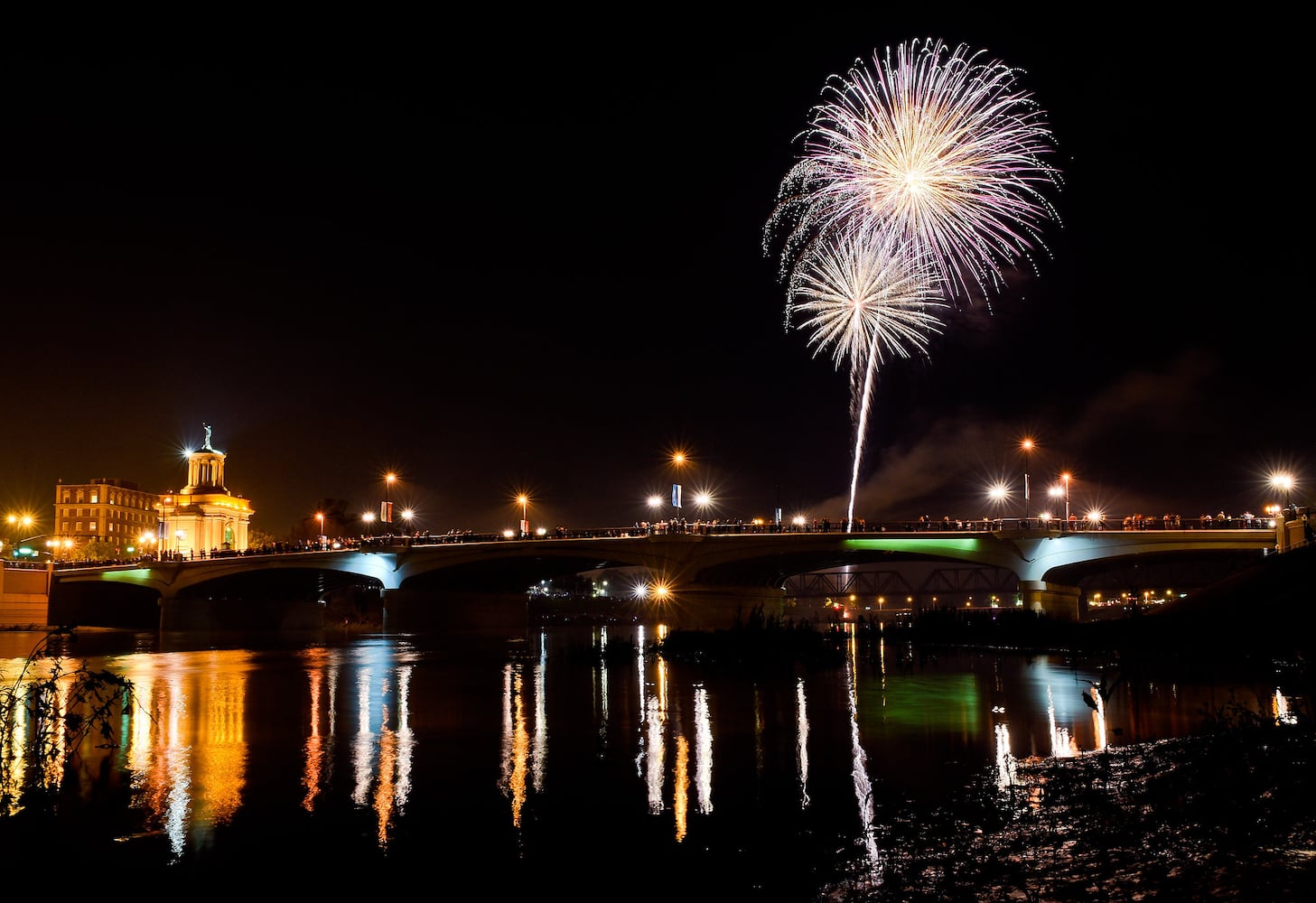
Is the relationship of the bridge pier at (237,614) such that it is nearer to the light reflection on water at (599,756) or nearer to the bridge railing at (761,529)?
the bridge railing at (761,529)

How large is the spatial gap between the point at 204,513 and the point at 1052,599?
136749 mm

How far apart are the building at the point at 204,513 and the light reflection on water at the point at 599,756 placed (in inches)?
5718

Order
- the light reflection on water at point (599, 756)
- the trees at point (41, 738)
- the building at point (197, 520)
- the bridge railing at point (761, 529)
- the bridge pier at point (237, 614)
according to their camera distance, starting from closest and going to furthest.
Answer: the light reflection on water at point (599, 756)
the trees at point (41, 738)
the bridge railing at point (761, 529)
the bridge pier at point (237, 614)
the building at point (197, 520)

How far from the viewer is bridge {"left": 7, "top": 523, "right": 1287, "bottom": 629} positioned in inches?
3420

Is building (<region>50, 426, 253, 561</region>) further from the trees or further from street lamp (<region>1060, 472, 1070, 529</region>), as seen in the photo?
the trees

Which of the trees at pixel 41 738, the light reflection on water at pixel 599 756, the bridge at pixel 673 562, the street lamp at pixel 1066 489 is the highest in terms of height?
the street lamp at pixel 1066 489

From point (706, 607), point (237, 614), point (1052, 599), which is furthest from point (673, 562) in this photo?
point (237, 614)

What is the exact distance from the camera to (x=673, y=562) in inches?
3757

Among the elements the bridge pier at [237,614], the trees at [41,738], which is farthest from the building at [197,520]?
the trees at [41,738]

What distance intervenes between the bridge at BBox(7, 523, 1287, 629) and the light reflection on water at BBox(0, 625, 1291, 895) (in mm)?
48541

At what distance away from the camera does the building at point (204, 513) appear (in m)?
169

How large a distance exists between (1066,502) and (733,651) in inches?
2219

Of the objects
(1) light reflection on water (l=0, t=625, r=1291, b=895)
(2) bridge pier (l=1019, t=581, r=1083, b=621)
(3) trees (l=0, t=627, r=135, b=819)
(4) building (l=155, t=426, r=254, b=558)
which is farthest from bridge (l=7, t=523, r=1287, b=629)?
(3) trees (l=0, t=627, r=135, b=819)

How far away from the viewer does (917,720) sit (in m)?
23.8
